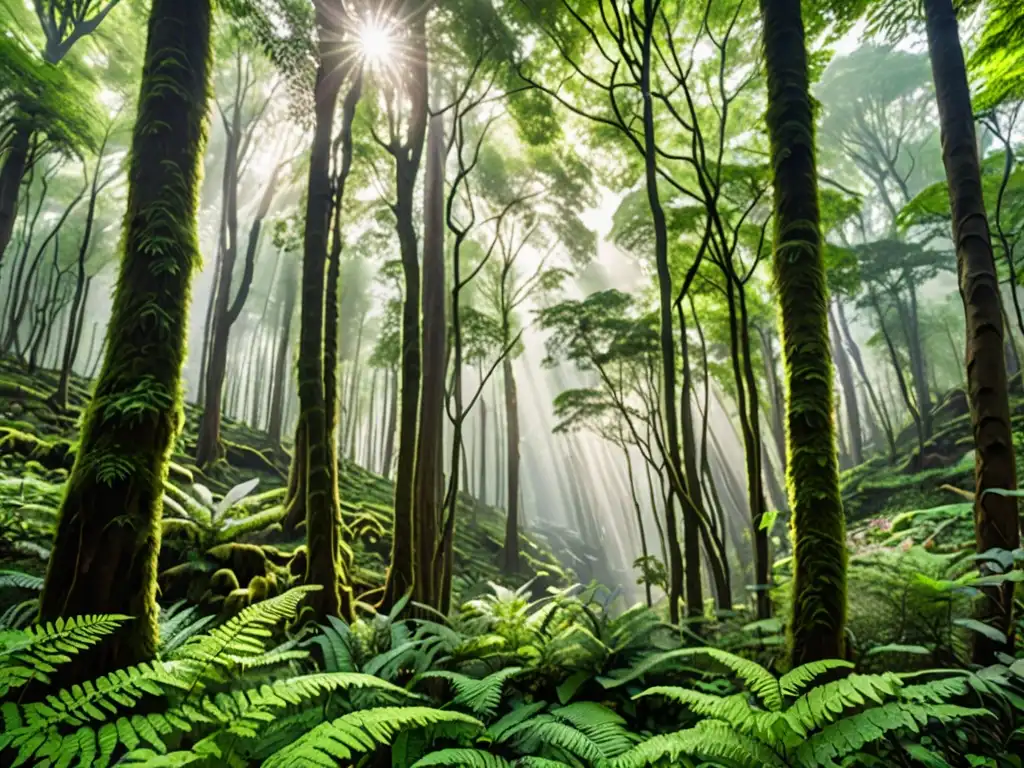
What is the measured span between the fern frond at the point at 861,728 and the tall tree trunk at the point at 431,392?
3.45m

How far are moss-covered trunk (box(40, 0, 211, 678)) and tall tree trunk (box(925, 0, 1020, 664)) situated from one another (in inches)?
168

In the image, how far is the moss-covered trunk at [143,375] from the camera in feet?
7.22

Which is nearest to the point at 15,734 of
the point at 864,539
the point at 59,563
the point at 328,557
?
the point at 59,563

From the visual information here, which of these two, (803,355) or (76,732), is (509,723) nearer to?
(76,732)

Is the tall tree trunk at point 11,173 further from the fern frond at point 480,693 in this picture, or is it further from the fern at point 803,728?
the fern at point 803,728

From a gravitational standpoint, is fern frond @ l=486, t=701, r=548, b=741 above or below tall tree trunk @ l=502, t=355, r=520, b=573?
below

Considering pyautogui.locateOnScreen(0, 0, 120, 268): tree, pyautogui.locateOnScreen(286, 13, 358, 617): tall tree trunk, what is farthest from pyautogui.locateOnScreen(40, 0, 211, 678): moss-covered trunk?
pyautogui.locateOnScreen(0, 0, 120, 268): tree

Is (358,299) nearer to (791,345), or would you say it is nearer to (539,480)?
(791,345)

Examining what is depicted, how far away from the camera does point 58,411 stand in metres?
9.47

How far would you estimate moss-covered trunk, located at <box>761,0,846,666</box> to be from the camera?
2377mm

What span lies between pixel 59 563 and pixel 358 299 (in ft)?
68.7

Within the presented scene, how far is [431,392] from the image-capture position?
25.7ft

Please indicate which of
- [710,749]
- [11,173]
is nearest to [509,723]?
[710,749]

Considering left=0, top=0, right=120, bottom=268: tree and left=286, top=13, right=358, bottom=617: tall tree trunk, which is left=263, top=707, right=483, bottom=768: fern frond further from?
left=0, top=0, right=120, bottom=268: tree
